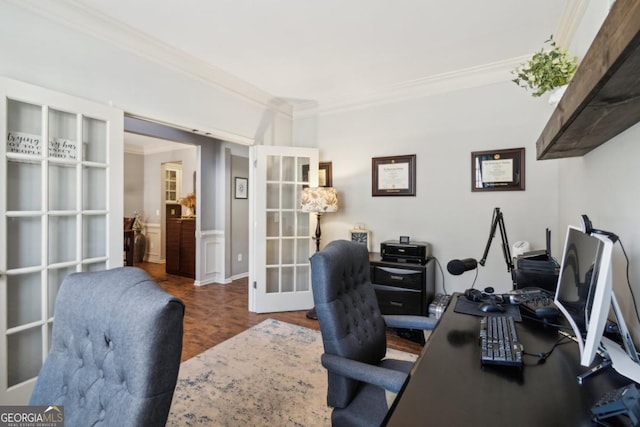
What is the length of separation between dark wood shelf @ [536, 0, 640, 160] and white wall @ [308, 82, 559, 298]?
1.44 m

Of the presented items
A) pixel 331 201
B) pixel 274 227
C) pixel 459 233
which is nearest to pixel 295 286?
pixel 274 227

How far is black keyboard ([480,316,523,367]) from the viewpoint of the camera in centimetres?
97

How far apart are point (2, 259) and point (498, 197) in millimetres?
3750

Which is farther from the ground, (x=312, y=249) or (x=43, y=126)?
(x=43, y=126)

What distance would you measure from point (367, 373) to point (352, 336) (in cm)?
27

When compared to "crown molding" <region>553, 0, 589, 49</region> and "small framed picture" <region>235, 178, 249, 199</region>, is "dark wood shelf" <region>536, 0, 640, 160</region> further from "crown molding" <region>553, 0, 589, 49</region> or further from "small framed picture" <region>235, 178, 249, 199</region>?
"small framed picture" <region>235, 178, 249, 199</region>

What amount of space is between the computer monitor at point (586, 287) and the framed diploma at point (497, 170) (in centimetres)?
179

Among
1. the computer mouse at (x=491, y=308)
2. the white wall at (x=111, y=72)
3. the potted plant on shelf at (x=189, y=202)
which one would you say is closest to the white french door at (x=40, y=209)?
the white wall at (x=111, y=72)

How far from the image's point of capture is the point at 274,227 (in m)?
3.63

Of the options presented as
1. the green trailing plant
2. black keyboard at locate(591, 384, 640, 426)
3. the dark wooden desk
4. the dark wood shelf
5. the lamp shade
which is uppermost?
the green trailing plant

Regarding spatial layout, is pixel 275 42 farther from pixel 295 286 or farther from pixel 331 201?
pixel 295 286

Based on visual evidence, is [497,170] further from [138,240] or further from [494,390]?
[138,240]

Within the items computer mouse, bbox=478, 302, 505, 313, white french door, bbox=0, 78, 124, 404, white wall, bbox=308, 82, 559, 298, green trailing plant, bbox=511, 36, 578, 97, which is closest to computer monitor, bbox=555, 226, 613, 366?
computer mouse, bbox=478, 302, 505, 313

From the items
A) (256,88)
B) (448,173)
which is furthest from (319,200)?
(256,88)
